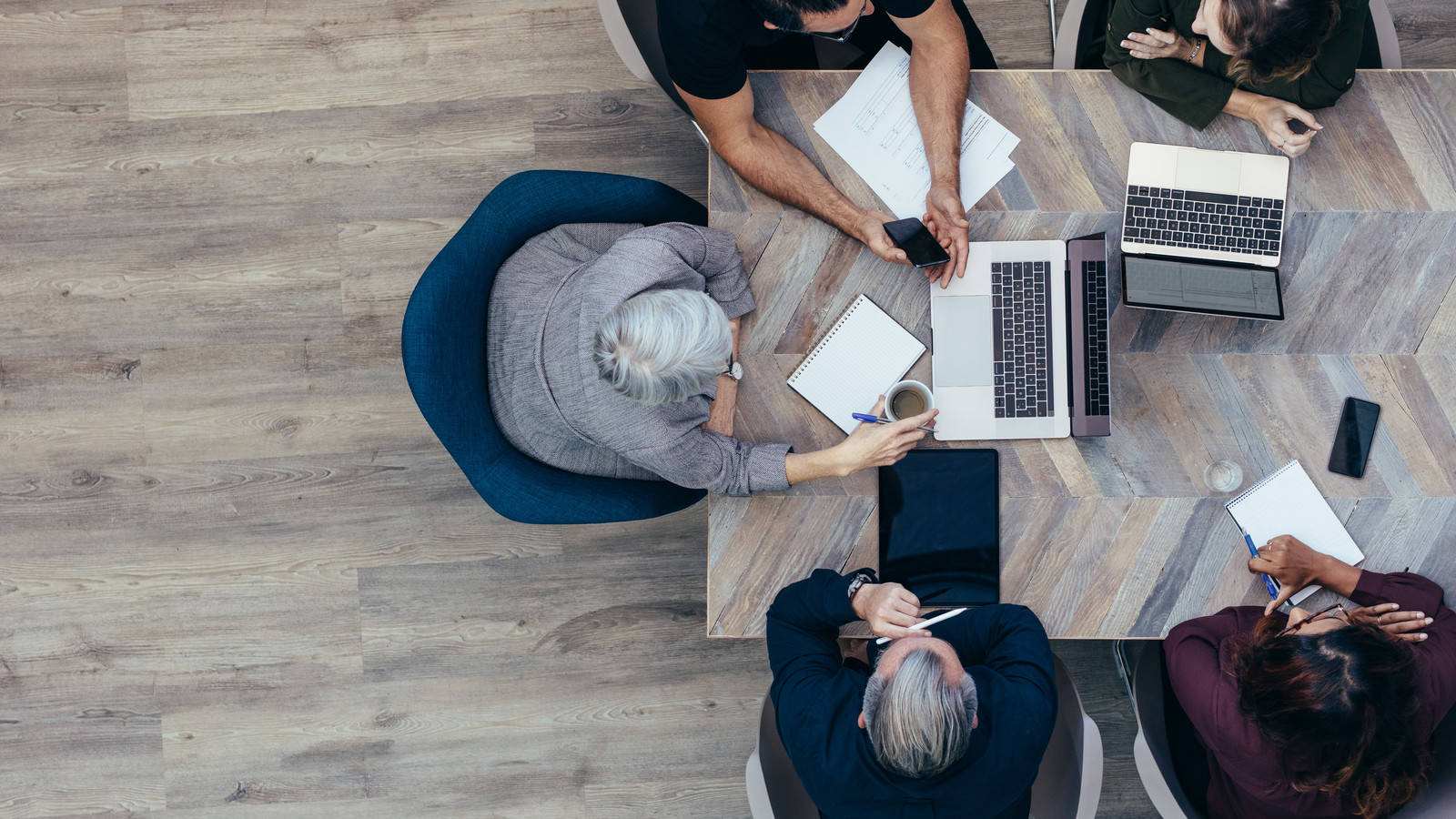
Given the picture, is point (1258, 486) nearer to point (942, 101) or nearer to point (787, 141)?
point (942, 101)

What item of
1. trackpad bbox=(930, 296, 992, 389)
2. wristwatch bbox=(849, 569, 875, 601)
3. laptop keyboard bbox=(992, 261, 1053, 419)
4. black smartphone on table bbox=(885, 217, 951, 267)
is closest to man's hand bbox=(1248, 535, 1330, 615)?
laptop keyboard bbox=(992, 261, 1053, 419)

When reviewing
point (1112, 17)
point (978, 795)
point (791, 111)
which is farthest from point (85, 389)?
point (1112, 17)

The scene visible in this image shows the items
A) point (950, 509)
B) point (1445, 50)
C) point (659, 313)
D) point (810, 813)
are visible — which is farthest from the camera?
point (1445, 50)

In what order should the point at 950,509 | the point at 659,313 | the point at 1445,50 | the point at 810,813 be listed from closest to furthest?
the point at 659,313 → the point at 950,509 → the point at 810,813 → the point at 1445,50

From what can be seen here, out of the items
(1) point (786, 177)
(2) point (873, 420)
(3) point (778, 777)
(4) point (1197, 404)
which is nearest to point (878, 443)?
(2) point (873, 420)

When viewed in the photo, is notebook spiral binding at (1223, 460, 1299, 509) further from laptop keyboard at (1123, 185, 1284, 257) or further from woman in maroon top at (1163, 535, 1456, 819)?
laptop keyboard at (1123, 185, 1284, 257)

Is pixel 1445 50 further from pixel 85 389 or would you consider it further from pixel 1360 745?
pixel 85 389

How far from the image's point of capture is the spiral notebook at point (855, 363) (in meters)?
1.71

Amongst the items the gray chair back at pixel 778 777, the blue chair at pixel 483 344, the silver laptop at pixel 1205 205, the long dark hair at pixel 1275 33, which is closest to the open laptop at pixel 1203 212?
the silver laptop at pixel 1205 205

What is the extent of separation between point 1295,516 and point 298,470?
2.56 meters

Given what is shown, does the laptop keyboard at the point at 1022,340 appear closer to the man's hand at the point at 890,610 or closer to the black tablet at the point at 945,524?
the black tablet at the point at 945,524

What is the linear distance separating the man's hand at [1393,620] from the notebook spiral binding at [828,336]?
112 centimetres

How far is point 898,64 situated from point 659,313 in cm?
76

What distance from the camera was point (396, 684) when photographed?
8.34 ft
